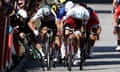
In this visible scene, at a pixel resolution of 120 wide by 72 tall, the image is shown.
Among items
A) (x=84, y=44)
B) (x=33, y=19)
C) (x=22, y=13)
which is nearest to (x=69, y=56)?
(x=84, y=44)

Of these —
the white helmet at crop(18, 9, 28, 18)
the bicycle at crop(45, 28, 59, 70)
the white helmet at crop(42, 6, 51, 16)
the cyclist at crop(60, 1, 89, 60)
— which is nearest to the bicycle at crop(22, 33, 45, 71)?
the bicycle at crop(45, 28, 59, 70)

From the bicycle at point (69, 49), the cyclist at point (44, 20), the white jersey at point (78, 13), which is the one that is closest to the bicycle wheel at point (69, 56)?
the bicycle at point (69, 49)

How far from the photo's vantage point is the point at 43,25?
1473 cm

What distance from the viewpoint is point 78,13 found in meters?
14.5

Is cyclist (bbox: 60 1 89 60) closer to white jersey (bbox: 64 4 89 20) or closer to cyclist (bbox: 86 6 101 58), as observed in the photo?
white jersey (bbox: 64 4 89 20)

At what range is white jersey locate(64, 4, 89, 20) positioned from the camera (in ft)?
47.3

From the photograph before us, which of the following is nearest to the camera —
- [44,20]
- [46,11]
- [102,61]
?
[46,11]

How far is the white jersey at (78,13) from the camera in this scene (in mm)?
14430

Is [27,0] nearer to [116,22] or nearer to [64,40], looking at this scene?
[64,40]

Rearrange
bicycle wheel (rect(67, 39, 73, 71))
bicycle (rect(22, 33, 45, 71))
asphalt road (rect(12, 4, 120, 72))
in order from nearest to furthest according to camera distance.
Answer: bicycle wheel (rect(67, 39, 73, 71)), bicycle (rect(22, 33, 45, 71)), asphalt road (rect(12, 4, 120, 72))

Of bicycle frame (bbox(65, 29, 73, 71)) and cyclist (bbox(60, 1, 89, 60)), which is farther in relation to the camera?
cyclist (bbox(60, 1, 89, 60))

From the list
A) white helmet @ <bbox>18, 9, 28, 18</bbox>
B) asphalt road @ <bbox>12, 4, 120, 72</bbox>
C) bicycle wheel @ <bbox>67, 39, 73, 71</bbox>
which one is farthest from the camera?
asphalt road @ <bbox>12, 4, 120, 72</bbox>

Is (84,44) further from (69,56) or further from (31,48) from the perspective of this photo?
(31,48)

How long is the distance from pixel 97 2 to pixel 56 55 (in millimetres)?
30196
